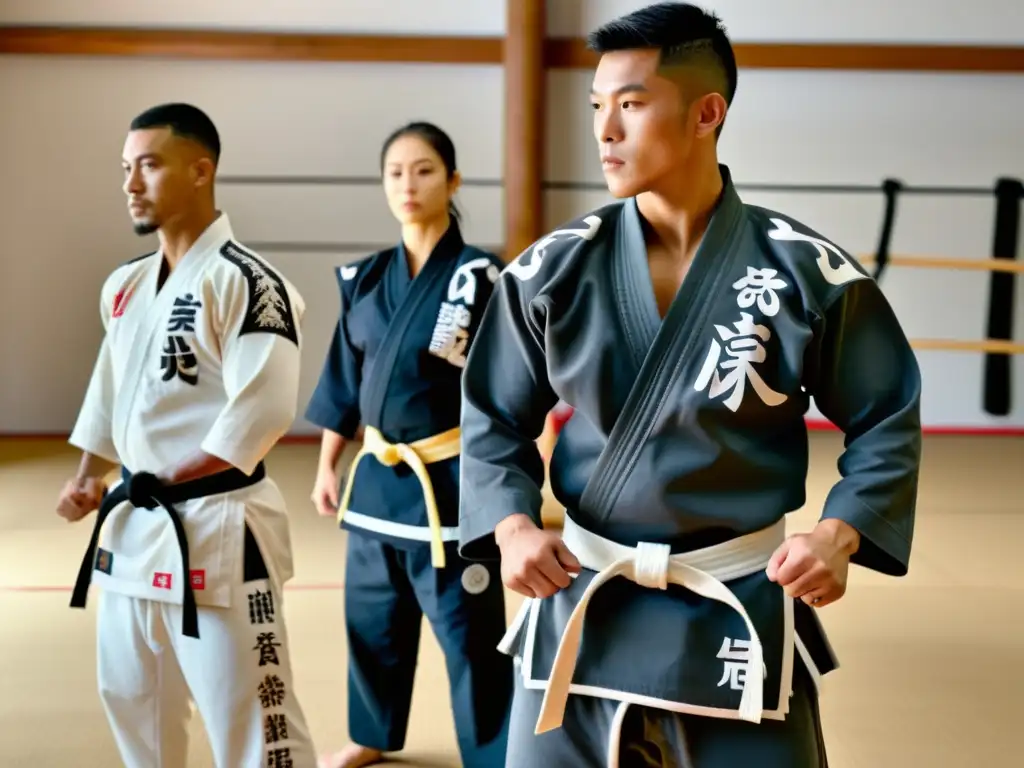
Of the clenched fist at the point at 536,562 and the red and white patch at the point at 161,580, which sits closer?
the clenched fist at the point at 536,562

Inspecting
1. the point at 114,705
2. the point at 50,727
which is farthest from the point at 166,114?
the point at 50,727

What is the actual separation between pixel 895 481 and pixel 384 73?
18.2 feet

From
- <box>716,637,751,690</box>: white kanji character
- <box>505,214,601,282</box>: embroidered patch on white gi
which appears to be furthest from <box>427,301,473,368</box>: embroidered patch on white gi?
<box>716,637,751,690</box>: white kanji character

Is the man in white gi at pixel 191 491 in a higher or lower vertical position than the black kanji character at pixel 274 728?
higher

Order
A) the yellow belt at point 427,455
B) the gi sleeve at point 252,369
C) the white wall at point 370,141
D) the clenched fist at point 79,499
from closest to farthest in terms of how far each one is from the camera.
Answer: the gi sleeve at point 252,369 < the clenched fist at point 79,499 < the yellow belt at point 427,455 < the white wall at point 370,141

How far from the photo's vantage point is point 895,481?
1.27m

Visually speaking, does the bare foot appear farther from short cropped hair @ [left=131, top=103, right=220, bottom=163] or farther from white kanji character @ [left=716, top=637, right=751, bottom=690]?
white kanji character @ [left=716, top=637, right=751, bottom=690]

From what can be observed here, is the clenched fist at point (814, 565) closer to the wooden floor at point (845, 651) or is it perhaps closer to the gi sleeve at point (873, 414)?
the gi sleeve at point (873, 414)

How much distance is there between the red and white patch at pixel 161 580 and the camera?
1.96 metres

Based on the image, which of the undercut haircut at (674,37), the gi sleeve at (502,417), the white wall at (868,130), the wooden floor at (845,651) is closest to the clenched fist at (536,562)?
the gi sleeve at (502,417)

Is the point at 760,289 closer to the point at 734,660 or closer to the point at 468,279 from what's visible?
the point at 734,660

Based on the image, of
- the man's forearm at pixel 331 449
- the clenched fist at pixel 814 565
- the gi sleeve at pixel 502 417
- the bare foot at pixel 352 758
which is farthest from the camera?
the man's forearm at pixel 331 449

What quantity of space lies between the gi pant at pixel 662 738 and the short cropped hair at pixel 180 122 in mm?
1198

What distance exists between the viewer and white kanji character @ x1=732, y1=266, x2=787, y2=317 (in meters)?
1.27
